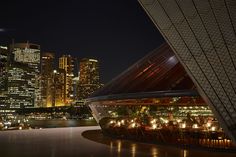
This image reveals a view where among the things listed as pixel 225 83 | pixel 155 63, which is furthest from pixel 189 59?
pixel 155 63

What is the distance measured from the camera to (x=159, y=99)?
65.8 feet

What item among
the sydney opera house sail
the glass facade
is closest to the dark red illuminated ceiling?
the sydney opera house sail

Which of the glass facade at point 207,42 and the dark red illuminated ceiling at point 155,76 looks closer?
the glass facade at point 207,42

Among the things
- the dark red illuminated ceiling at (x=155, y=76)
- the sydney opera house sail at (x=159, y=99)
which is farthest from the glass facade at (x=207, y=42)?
the dark red illuminated ceiling at (x=155, y=76)

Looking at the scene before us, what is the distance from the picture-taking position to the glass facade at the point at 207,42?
439 inches

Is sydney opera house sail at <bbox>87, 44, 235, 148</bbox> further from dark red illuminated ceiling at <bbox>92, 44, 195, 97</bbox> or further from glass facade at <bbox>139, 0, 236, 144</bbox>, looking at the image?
glass facade at <bbox>139, 0, 236, 144</bbox>

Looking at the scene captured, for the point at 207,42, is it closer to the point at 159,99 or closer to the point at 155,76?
the point at 159,99

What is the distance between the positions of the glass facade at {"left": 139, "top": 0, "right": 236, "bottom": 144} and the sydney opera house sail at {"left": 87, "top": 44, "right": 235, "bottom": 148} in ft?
11.0

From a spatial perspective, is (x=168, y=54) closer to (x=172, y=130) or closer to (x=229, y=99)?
(x=172, y=130)

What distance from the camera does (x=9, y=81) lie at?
16225cm

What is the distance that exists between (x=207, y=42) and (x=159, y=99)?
28.7 feet

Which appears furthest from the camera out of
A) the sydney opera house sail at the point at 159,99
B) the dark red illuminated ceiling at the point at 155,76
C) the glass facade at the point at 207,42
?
the dark red illuminated ceiling at the point at 155,76

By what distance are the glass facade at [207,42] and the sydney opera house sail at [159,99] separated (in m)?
3.36

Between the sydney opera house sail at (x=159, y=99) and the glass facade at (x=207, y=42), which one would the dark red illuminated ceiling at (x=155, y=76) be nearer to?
the sydney opera house sail at (x=159, y=99)
